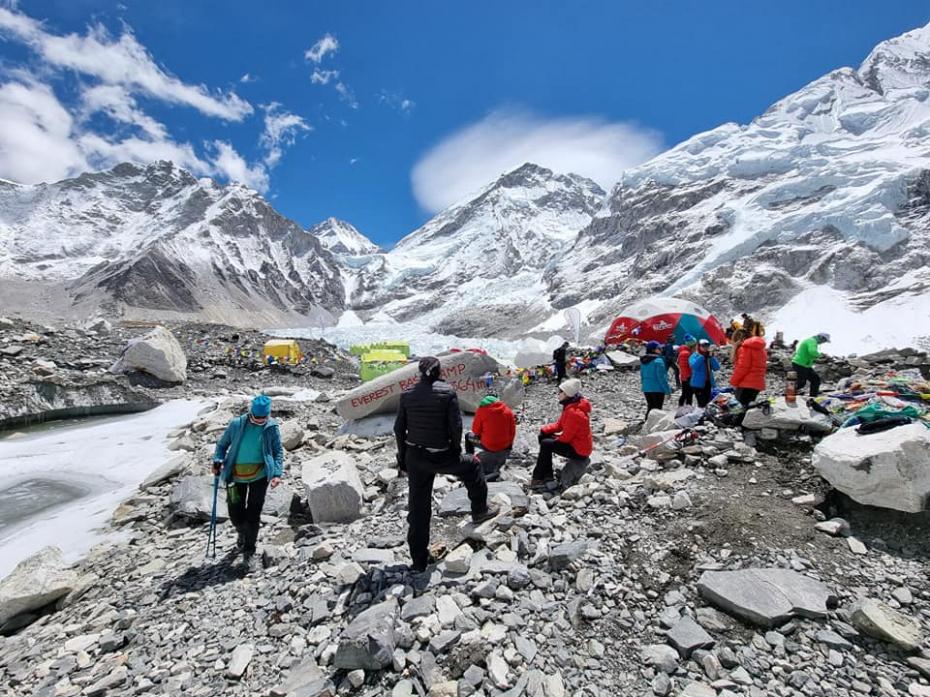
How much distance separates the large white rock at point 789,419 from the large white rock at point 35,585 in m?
9.20

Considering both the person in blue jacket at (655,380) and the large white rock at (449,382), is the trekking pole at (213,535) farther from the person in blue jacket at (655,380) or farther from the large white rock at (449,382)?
the person in blue jacket at (655,380)

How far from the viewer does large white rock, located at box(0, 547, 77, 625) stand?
5109 mm

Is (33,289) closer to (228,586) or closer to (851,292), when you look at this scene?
(228,586)

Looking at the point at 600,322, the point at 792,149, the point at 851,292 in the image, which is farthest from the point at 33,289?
the point at 792,149

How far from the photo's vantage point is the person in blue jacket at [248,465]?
5.61m

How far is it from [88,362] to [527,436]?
698 inches

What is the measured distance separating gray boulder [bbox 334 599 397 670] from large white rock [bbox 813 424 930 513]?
472 cm

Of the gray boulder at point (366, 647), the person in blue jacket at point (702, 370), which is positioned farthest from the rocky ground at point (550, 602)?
the person in blue jacket at point (702, 370)

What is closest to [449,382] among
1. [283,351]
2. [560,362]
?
[560,362]

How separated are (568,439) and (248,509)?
4338mm

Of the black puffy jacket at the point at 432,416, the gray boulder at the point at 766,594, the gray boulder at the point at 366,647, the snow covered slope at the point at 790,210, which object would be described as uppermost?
the snow covered slope at the point at 790,210

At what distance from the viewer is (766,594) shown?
3.78 meters

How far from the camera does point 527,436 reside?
9.52m

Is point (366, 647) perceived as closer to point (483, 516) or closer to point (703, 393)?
point (483, 516)
